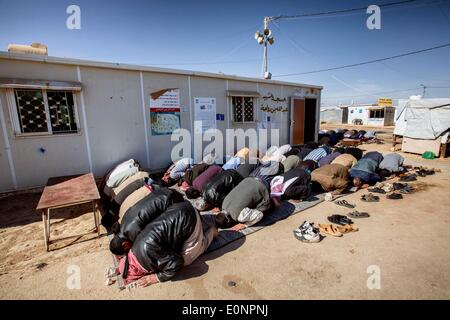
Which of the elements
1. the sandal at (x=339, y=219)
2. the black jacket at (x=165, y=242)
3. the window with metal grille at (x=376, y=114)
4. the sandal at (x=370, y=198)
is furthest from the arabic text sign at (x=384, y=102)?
the black jacket at (x=165, y=242)

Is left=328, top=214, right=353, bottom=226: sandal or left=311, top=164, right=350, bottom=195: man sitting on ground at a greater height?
left=311, top=164, right=350, bottom=195: man sitting on ground

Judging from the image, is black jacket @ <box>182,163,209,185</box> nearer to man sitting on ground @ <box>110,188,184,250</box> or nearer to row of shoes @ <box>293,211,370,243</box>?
man sitting on ground @ <box>110,188,184,250</box>

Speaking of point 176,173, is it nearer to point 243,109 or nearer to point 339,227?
point 243,109

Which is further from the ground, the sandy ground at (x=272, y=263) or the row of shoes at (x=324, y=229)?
the row of shoes at (x=324, y=229)

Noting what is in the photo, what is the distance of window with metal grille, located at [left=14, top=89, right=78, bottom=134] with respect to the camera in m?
4.99

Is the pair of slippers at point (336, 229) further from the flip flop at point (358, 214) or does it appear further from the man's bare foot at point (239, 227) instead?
the man's bare foot at point (239, 227)

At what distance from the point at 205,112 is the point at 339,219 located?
5236mm

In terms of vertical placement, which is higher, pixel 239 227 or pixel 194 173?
pixel 194 173

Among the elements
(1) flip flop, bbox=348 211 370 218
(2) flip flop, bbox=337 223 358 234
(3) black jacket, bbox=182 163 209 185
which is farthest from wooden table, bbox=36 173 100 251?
(1) flip flop, bbox=348 211 370 218

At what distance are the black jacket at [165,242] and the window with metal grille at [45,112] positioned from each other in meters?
4.30

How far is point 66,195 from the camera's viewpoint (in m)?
3.80

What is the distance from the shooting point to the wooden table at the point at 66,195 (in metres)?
3.33

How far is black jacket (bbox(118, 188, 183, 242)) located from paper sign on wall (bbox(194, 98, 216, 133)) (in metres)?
4.73

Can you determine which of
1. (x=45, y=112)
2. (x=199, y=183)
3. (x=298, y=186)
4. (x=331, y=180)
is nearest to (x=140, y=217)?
(x=199, y=183)
